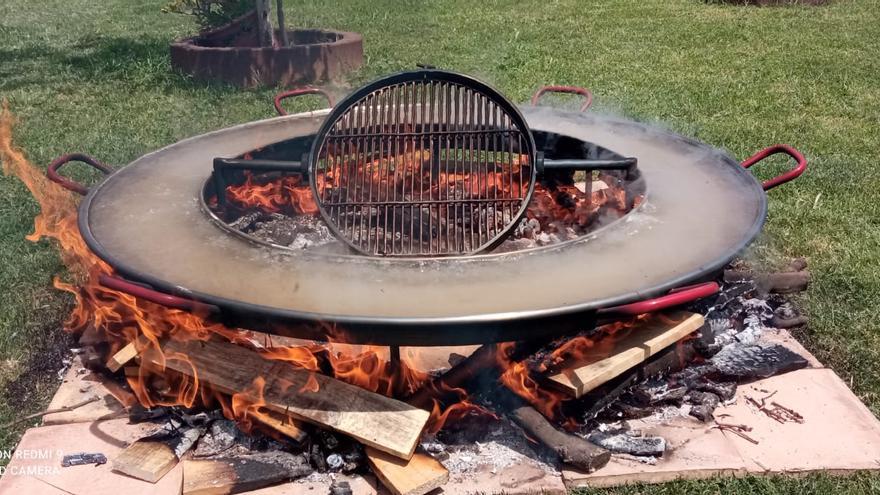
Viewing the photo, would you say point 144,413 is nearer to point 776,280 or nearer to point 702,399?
point 702,399

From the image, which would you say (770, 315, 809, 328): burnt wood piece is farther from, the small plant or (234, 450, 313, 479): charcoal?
the small plant

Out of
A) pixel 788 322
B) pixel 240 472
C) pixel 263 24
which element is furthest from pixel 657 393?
pixel 263 24

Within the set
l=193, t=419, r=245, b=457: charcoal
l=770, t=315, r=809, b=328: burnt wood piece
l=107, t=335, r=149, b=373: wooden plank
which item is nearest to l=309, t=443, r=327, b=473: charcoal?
l=193, t=419, r=245, b=457: charcoal

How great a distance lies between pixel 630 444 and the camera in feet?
9.35

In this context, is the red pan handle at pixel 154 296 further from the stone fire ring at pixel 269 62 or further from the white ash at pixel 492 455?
the stone fire ring at pixel 269 62

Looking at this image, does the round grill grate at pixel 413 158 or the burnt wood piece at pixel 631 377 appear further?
the round grill grate at pixel 413 158

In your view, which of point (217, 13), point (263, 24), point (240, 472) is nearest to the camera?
point (240, 472)

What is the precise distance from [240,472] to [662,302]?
5.37ft

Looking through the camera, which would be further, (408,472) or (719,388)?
(719,388)

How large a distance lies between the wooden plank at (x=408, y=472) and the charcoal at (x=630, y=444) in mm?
642

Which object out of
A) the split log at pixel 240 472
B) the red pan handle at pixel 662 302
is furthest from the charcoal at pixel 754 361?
the split log at pixel 240 472

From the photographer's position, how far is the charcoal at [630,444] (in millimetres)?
2816

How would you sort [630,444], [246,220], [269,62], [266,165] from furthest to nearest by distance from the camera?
[269,62], [246,220], [266,165], [630,444]

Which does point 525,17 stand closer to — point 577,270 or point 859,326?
point 859,326
